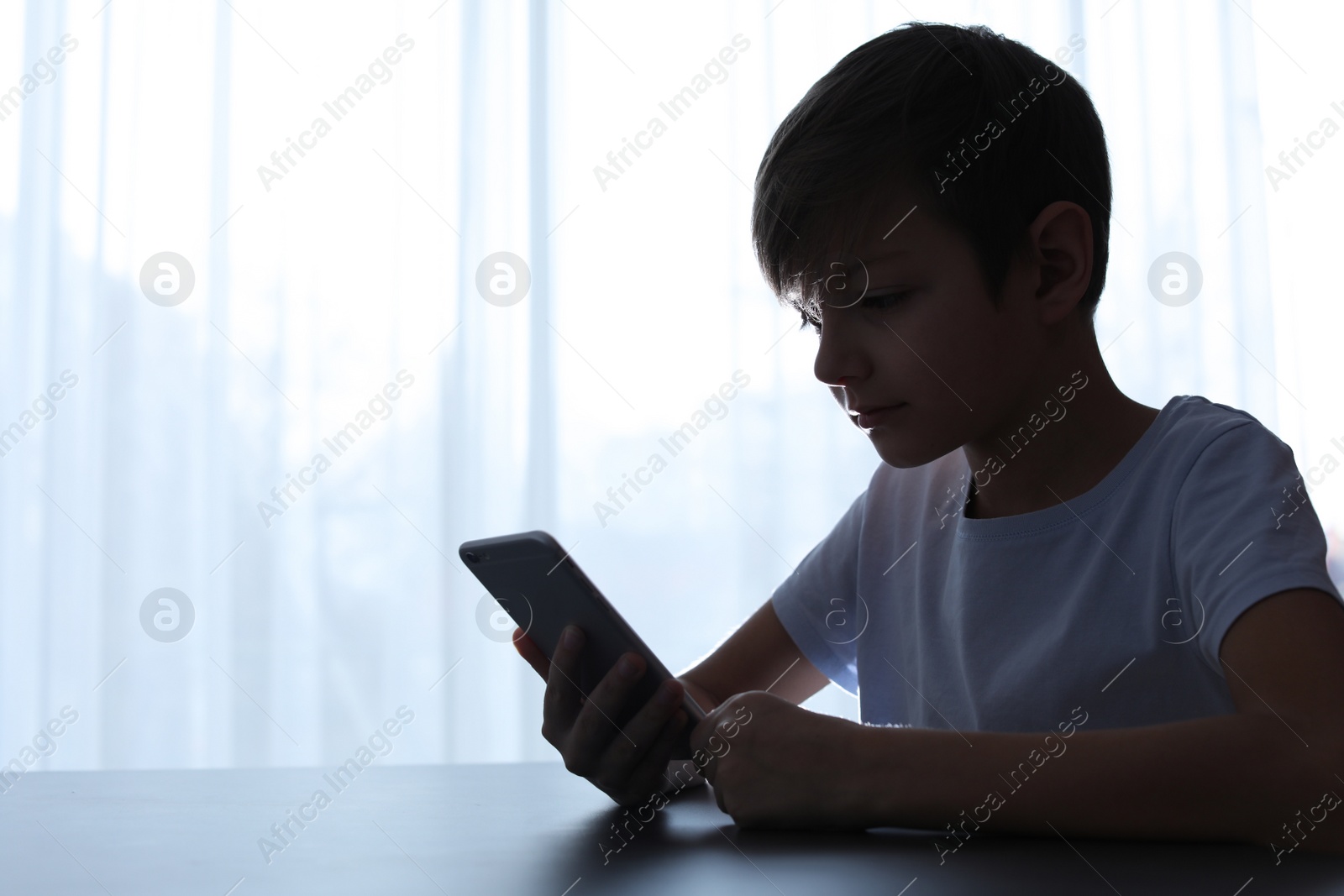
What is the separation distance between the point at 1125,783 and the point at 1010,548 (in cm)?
33

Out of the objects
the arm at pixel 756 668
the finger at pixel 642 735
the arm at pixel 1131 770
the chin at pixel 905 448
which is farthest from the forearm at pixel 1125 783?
the arm at pixel 756 668

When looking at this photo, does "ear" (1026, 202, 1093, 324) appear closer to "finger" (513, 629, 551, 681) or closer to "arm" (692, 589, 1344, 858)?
"arm" (692, 589, 1344, 858)

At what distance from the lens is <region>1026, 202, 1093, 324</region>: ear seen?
2.70 feet

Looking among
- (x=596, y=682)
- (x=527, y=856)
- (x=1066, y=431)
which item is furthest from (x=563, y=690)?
(x=1066, y=431)

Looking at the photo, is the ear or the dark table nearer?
the dark table

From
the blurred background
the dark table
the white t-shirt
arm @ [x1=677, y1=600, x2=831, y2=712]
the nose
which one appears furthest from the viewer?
the blurred background

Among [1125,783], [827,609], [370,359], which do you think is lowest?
[1125,783]

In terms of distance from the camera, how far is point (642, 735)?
28.5 inches

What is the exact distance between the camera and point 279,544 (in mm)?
2088

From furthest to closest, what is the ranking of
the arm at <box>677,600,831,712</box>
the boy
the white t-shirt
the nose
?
1. the arm at <box>677,600,831,712</box>
2. the nose
3. the white t-shirt
4. the boy

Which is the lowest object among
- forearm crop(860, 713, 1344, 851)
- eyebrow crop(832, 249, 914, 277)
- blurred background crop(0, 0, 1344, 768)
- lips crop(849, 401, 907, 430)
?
forearm crop(860, 713, 1344, 851)

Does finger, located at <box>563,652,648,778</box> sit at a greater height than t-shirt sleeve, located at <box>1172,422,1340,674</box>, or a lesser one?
greater

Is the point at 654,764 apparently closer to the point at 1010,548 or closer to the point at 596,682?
the point at 596,682

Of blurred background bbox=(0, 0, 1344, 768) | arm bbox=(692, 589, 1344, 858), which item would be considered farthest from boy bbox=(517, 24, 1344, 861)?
blurred background bbox=(0, 0, 1344, 768)
